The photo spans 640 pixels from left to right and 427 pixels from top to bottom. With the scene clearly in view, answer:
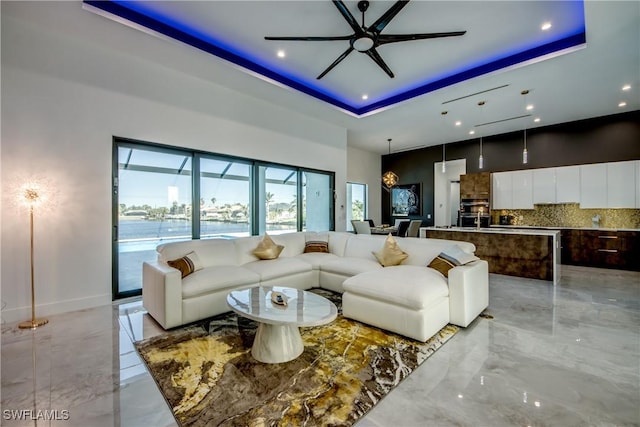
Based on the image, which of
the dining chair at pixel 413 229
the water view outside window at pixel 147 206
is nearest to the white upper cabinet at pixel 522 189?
the dining chair at pixel 413 229

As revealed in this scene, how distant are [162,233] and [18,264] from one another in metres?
1.57

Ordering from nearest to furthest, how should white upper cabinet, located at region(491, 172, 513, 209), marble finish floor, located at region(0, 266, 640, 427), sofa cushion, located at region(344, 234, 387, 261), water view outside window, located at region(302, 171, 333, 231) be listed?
marble finish floor, located at region(0, 266, 640, 427) < sofa cushion, located at region(344, 234, 387, 261) < water view outside window, located at region(302, 171, 333, 231) < white upper cabinet, located at region(491, 172, 513, 209)

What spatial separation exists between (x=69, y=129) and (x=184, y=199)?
1663 millimetres

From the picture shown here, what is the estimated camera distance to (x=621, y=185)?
5781mm

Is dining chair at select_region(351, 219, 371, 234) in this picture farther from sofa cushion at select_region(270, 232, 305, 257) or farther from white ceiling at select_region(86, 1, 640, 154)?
white ceiling at select_region(86, 1, 640, 154)

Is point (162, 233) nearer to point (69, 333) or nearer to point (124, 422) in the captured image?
point (69, 333)

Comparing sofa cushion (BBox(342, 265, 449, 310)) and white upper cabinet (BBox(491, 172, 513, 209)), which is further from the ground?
white upper cabinet (BBox(491, 172, 513, 209))

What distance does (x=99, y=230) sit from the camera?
366cm

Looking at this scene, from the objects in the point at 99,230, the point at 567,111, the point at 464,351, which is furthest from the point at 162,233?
the point at 567,111

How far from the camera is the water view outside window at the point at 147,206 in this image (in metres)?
3.94

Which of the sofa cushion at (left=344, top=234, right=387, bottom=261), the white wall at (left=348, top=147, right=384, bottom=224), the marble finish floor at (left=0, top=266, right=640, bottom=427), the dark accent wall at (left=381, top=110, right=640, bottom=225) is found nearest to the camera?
the marble finish floor at (left=0, top=266, right=640, bottom=427)

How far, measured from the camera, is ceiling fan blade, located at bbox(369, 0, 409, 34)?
251cm

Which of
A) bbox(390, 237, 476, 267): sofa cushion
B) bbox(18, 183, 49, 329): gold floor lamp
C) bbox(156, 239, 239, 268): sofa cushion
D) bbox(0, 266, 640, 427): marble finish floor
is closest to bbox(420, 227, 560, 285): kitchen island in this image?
bbox(0, 266, 640, 427): marble finish floor

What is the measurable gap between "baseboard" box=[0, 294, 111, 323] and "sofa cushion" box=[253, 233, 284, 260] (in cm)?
210
